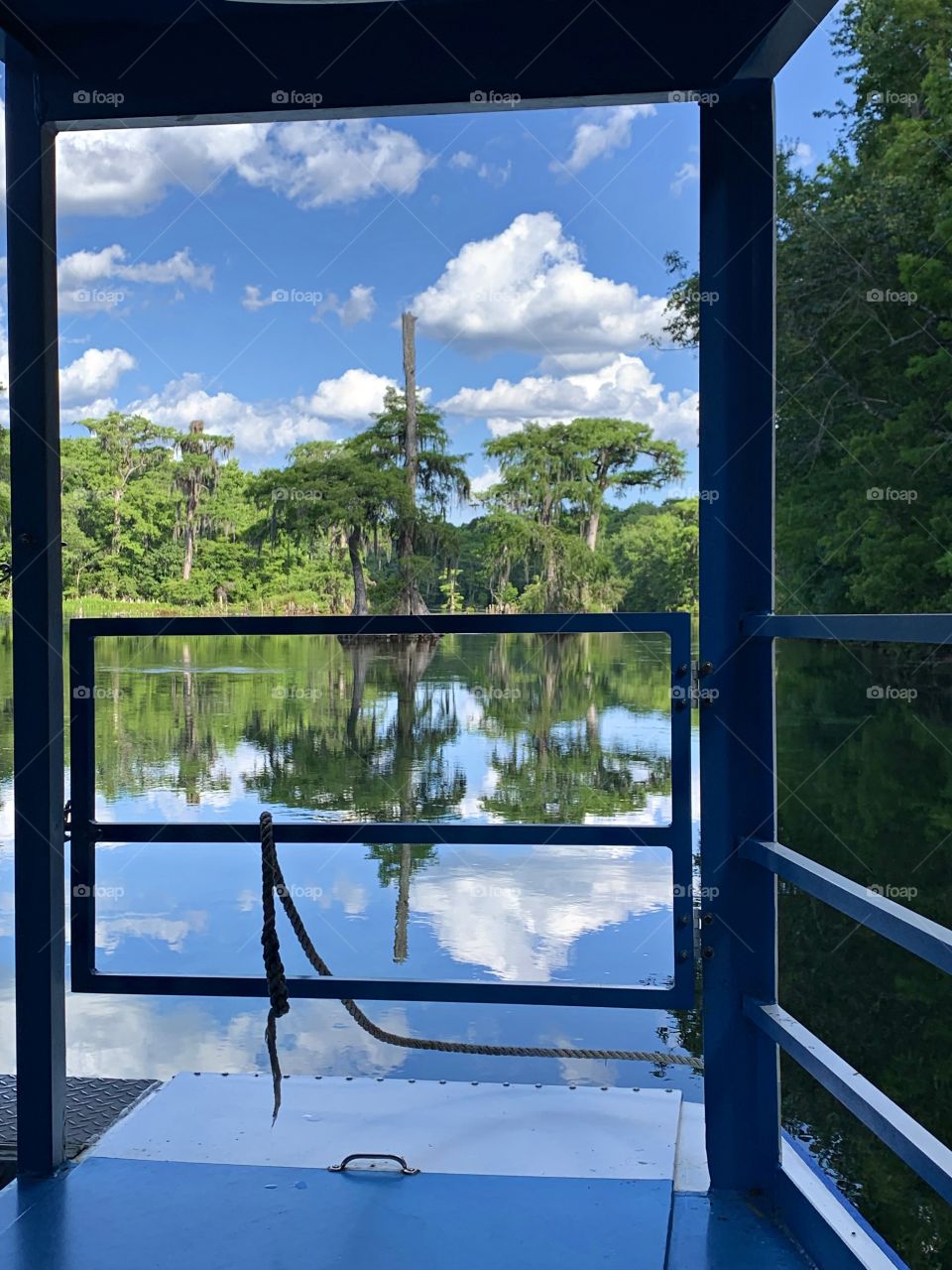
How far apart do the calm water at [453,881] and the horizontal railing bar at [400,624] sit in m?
0.33

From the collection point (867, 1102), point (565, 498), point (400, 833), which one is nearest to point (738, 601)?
point (400, 833)

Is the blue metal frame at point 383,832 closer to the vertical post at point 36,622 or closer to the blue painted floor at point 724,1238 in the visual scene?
the vertical post at point 36,622

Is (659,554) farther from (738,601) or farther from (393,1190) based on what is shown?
(393,1190)

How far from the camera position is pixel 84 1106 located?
232 cm

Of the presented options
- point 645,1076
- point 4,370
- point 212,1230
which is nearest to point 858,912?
point 212,1230

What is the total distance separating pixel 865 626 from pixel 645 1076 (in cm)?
495

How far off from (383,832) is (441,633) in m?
0.40

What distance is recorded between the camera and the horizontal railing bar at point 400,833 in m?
2.02

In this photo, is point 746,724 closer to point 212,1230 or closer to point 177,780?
point 212,1230

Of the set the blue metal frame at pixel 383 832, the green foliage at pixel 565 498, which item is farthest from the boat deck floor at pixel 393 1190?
the green foliage at pixel 565 498

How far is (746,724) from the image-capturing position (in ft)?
6.59

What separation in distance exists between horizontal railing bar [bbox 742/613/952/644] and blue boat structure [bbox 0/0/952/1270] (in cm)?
2

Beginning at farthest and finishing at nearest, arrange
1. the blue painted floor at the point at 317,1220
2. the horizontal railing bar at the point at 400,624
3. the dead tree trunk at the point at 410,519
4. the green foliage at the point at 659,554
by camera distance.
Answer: the dead tree trunk at the point at 410,519, the green foliage at the point at 659,554, the horizontal railing bar at the point at 400,624, the blue painted floor at the point at 317,1220

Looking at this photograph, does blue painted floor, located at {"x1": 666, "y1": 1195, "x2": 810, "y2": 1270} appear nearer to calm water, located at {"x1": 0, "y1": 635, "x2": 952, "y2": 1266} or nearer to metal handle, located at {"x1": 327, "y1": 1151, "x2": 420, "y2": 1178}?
metal handle, located at {"x1": 327, "y1": 1151, "x2": 420, "y2": 1178}
